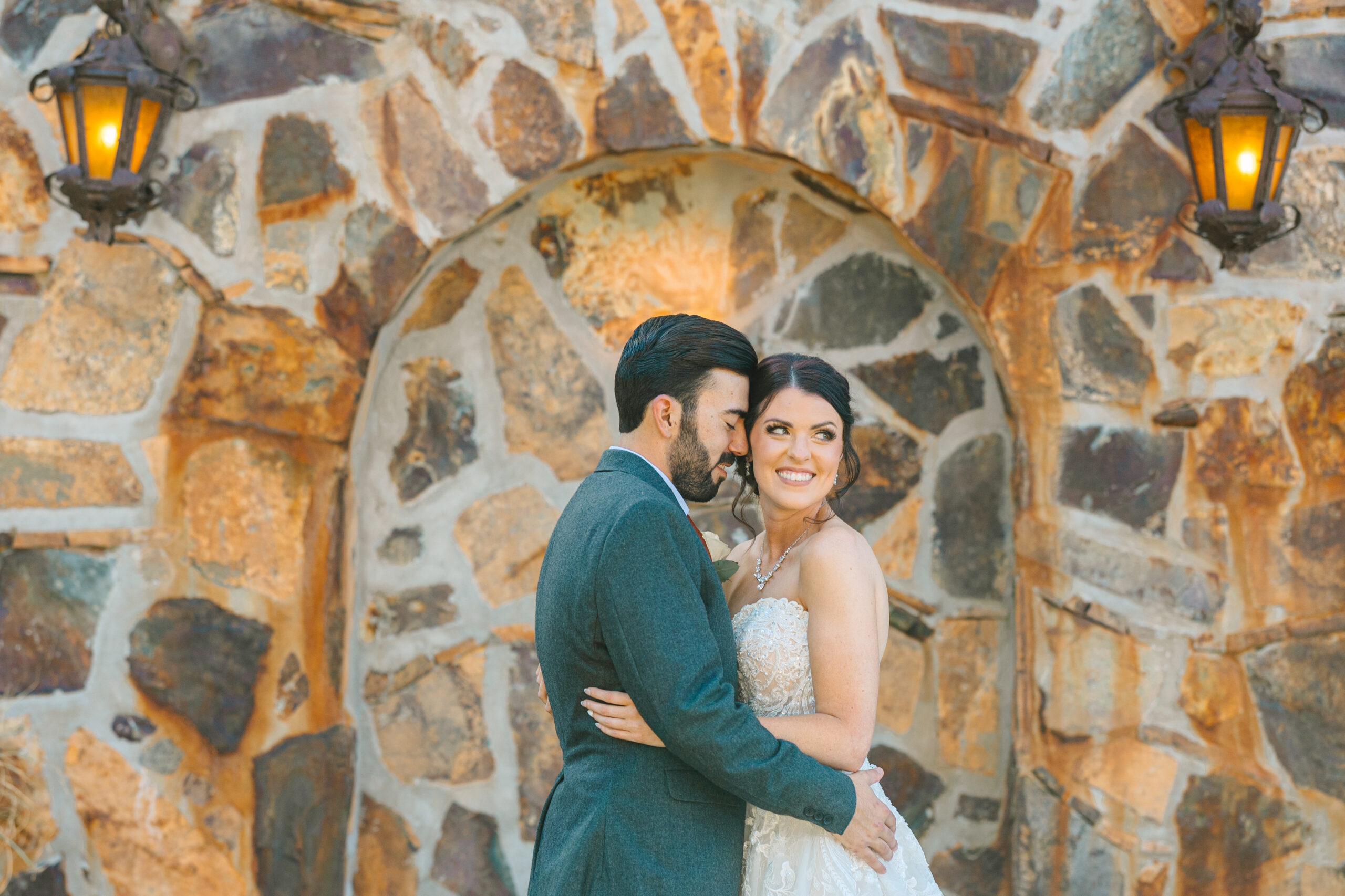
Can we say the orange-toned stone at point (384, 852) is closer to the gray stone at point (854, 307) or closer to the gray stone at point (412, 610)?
the gray stone at point (412, 610)

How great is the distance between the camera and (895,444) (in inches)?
127

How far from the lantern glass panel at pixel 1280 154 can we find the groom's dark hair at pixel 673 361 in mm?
1544

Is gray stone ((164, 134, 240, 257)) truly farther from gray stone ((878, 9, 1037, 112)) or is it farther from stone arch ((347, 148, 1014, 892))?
gray stone ((878, 9, 1037, 112))

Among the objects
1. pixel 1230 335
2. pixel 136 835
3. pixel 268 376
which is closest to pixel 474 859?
pixel 136 835

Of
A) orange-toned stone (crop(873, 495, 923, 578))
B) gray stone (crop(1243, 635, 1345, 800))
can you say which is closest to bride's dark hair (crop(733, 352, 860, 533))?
orange-toned stone (crop(873, 495, 923, 578))

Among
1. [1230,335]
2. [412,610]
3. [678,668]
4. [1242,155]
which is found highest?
[1242,155]

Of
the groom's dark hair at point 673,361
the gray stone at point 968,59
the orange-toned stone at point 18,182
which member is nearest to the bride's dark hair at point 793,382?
the groom's dark hair at point 673,361

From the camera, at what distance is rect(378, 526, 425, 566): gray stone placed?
123 inches

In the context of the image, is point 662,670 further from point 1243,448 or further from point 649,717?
point 1243,448

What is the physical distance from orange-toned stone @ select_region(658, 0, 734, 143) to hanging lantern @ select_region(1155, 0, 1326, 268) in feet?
3.66

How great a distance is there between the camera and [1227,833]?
2.81m

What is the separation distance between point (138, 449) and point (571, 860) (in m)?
1.67

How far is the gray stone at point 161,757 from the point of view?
2.74 metres

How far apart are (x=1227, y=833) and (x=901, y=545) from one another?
1.08 metres
